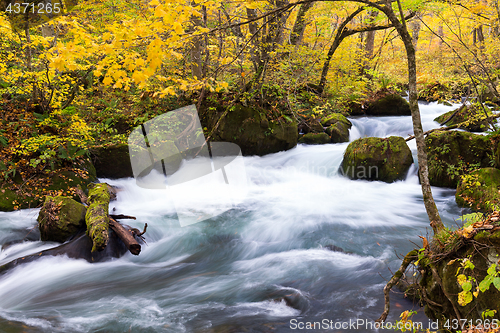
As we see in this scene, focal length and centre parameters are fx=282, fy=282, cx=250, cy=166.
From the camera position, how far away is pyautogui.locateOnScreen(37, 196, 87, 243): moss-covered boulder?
5.12 metres

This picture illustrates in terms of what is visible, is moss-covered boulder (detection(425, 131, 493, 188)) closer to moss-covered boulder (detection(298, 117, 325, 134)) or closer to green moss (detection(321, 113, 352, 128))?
moss-covered boulder (detection(298, 117, 325, 134))

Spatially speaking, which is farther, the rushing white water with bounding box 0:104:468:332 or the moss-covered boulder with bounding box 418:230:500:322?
the rushing white water with bounding box 0:104:468:332

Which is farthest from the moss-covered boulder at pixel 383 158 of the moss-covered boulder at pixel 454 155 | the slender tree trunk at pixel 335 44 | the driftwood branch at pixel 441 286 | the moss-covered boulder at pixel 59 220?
the moss-covered boulder at pixel 59 220

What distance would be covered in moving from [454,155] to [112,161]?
361 inches

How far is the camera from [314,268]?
4707 millimetres

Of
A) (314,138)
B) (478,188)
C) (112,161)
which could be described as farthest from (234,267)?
(314,138)

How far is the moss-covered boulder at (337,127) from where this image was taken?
11.1 meters

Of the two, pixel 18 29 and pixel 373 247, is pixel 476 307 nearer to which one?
pixel 373 247

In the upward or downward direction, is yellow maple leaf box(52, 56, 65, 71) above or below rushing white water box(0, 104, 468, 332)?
above

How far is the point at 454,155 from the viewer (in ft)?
23.3

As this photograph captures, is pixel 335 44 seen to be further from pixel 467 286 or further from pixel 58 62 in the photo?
pixel 467 286

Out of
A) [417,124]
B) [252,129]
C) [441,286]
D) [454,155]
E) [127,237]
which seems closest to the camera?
[441,286]

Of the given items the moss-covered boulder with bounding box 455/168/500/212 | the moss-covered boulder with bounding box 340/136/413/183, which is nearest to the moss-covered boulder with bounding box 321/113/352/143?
the moss-covered boulder with bounding box 340/136/413/183

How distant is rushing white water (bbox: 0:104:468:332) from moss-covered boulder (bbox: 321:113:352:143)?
10.6ft
